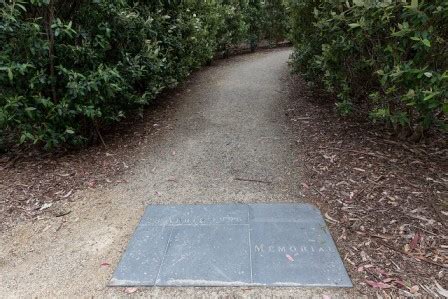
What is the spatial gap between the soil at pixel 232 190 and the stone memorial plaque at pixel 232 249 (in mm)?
86

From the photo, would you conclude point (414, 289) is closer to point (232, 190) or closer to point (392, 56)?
point (232, 190)

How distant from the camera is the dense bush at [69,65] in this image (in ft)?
11.0

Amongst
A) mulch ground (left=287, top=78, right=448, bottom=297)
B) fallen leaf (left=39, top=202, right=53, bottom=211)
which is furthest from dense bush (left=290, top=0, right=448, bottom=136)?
fallen leaf (left=39, top=202, right=53, bottom=211)

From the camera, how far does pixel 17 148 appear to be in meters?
4.16

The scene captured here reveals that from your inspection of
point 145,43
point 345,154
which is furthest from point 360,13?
point 145,43

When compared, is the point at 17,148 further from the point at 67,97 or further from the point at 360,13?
the point at 360,13

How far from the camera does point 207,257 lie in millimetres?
2404

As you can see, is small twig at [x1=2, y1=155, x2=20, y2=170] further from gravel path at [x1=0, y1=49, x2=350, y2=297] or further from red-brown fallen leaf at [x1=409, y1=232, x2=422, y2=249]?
red-brown fallen leaf at [x1=409, y1=232, x2=422, y2=249]

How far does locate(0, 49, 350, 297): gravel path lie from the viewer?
2.32 metres

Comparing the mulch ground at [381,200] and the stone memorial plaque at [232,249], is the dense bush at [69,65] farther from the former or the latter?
the mulch ground at [381,200]

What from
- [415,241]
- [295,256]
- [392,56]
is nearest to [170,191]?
[295,256]

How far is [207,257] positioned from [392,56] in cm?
254

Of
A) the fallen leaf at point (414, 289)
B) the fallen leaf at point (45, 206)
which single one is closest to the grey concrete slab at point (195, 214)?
the fallen leaf at point (45, 206)

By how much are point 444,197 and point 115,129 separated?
13.3 feet
